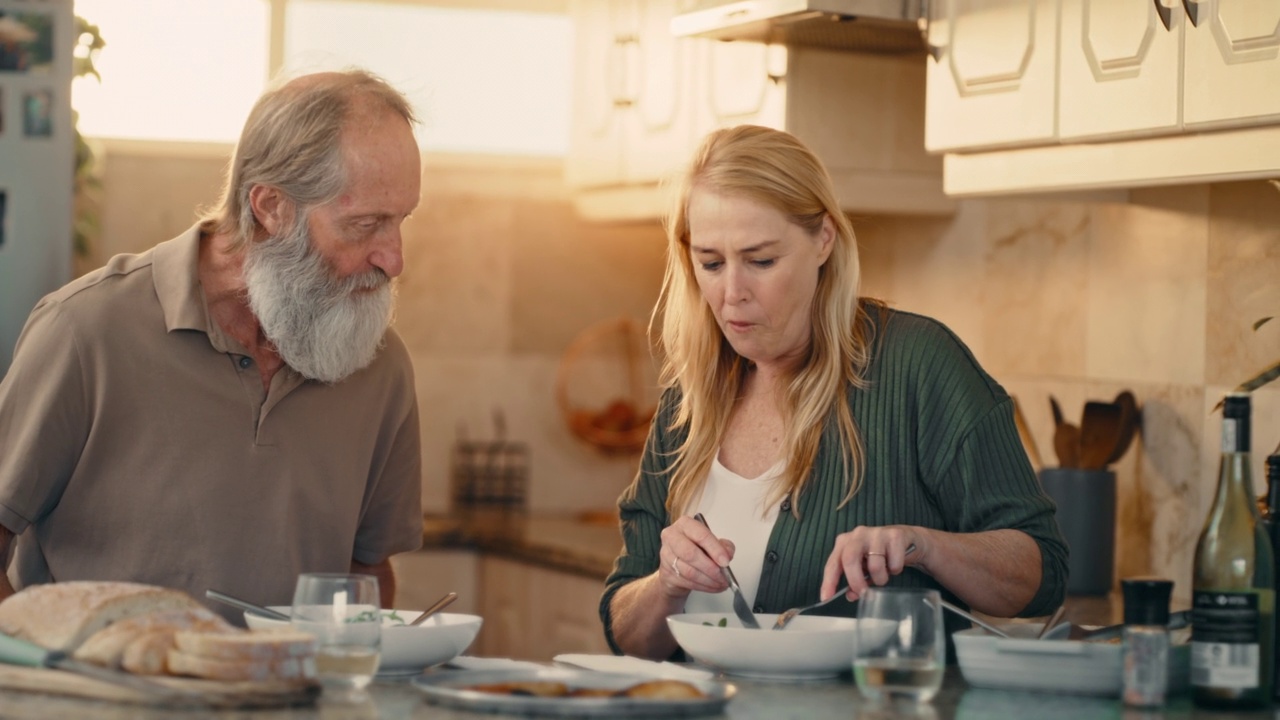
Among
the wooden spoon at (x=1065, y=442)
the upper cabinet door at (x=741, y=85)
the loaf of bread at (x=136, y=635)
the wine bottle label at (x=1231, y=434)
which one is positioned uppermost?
the upper cabinet door at (x=741, y=85)

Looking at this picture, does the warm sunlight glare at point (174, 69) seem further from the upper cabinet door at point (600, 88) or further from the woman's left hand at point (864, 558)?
the woman's left hand at point (864, 558)

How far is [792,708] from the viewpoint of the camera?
1.41 m

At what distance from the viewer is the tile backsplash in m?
2.62

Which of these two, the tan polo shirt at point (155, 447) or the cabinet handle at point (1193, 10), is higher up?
the cabinet handle at point (1193, 10)

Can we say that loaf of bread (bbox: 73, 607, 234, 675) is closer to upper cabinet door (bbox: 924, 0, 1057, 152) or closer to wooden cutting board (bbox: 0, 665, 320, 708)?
wooden cutting board (bbox: 0, 665, 320, 708)

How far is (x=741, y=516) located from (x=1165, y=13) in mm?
862

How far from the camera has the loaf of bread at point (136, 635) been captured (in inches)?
54.3

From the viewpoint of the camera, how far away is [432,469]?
14.2ft

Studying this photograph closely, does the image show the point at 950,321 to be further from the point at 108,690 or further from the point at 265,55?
the point at 108,690

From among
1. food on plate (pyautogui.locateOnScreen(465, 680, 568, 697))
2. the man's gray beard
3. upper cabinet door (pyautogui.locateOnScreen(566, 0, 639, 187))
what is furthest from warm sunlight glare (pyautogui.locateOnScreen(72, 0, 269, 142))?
food on plate (pyautogui.locateOnScreen(465, 680, 568, 697))

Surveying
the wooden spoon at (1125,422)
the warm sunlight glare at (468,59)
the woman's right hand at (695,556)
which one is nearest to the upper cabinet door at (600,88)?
the warm sunlight glare at (468,59)

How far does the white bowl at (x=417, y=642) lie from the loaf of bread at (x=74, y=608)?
0.10m

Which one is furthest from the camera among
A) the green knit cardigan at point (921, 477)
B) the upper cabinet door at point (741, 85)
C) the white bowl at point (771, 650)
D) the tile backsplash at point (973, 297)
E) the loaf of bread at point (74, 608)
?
the upper cabinet door at point (741, 85)

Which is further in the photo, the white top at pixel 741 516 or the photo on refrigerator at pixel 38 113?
the photo on refrigerator at pixel 38 113
